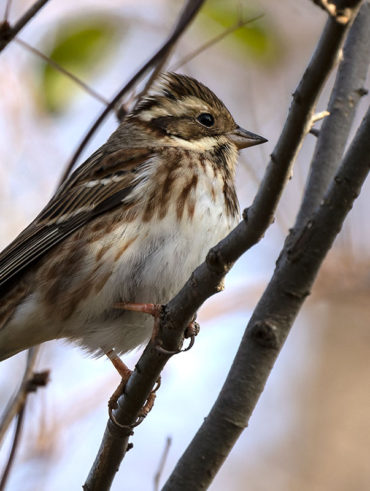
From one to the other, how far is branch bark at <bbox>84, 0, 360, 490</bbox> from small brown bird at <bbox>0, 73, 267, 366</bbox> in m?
0.98

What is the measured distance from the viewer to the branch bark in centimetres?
268

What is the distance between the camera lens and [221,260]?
3.15 m

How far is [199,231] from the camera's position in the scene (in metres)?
4.62

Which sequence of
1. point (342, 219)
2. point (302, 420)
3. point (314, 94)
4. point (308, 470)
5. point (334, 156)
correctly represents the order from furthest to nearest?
point (302, 420)
point (308, 470)
point (334, 156)
point (342, 219)
point (314, 94)

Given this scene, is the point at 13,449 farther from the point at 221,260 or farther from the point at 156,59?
the point at 156,59

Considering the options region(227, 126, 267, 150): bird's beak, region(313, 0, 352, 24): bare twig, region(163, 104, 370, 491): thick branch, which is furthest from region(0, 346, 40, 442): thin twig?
region(313, 0, 352, 24): bare twig

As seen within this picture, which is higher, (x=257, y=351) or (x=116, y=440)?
(x=257, y=351)

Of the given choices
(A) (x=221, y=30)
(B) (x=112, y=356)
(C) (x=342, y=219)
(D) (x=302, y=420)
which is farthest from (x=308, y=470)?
(C) (x=342, y=219)

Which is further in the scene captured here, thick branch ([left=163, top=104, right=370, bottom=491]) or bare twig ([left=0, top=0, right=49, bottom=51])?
bare twig ([left=0, top=0, right=49, bottom=51])

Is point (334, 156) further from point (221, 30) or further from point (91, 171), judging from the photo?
point (91, 171)

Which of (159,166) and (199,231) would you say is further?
(159,166)

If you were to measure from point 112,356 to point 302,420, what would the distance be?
14.0 ft

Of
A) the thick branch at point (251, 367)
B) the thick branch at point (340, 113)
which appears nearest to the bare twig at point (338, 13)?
the thick branch at point (251, 367)

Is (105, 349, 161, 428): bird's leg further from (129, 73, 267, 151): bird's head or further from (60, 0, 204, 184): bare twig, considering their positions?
(129, 73, 267, 151): bird's head
